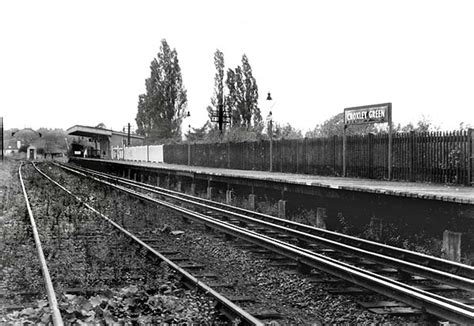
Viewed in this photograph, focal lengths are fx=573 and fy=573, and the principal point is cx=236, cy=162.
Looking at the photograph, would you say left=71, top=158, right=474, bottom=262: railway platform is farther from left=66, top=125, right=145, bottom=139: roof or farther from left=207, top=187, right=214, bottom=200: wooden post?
left=66, top=125, right=145, bottom=139: roof

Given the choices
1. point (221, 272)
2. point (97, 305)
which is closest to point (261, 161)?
point (221, 272)

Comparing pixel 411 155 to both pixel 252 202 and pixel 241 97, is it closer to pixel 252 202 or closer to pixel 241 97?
pixel 252 202

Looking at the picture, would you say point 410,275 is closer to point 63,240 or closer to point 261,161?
point 63,240

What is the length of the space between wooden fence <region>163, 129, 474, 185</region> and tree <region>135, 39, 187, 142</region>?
3245 centimetres

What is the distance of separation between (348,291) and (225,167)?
80.0ft

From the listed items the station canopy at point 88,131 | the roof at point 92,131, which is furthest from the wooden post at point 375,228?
the station canopy at point 88,131

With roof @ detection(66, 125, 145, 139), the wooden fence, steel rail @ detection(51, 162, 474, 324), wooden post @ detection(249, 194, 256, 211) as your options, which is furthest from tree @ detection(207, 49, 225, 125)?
steel rail @ detection(51, 162, 474, 324)

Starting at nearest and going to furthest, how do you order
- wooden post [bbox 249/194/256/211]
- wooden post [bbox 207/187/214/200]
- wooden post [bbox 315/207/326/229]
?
wooden post [bbox 315/207/326/229] < wooden post [bbox 249/194/256/211] < wooden post [bbox 207/187/214/200]

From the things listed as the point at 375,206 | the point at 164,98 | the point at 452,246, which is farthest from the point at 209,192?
the point at 164,98

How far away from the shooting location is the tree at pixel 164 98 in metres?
60.0

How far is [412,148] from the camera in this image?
1546 centimetres

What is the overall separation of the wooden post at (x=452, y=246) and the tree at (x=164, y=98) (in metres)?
50.3

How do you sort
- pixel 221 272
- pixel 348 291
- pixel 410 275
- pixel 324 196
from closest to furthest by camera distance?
pixel 348 291 → pixel 410 275 → pixel 221 272 → pixel 324 196

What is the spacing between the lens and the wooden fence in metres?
14.0
